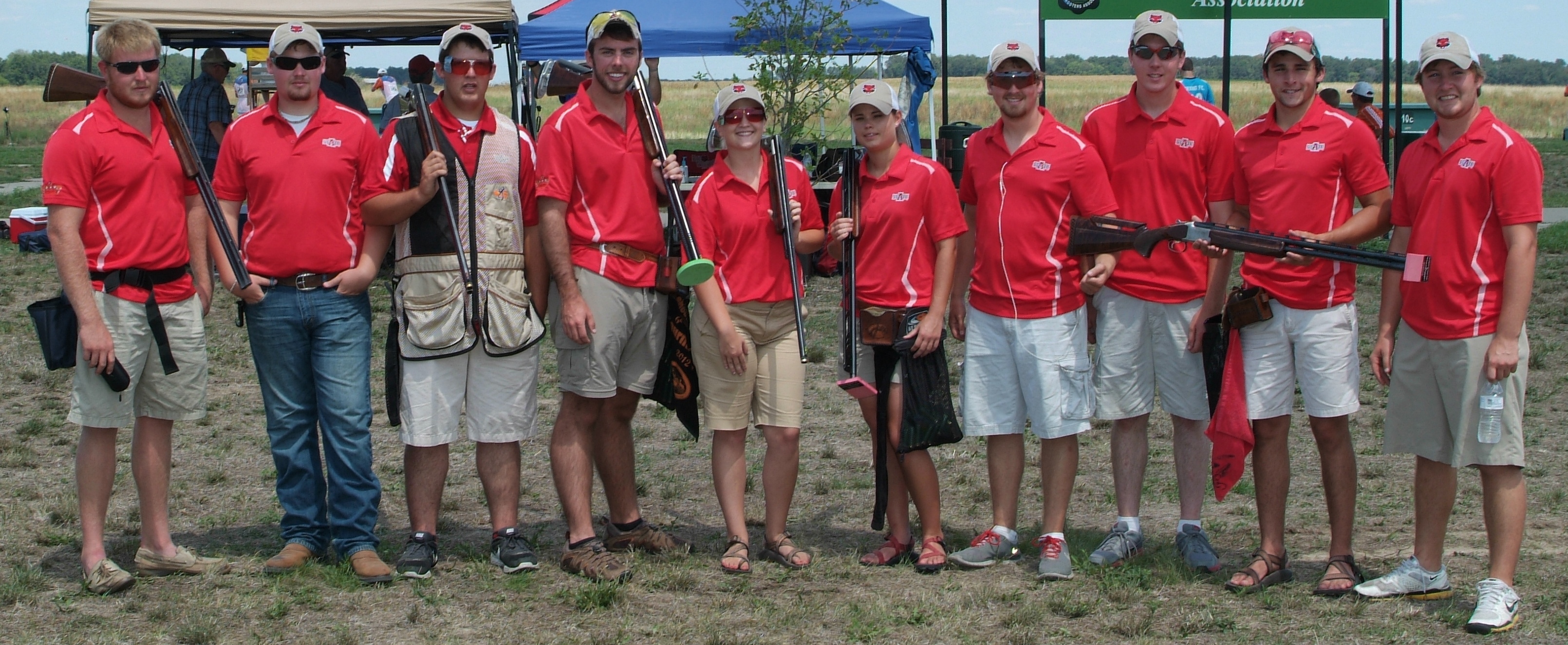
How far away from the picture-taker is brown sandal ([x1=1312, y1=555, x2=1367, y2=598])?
190 inches

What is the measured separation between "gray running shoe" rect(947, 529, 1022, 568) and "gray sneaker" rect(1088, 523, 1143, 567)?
321 mm

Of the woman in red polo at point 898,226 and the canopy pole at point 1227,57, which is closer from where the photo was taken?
the woman in red polo at point 898,226

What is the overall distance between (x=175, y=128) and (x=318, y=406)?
1.16 m

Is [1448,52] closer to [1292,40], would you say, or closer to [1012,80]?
[1292,40]

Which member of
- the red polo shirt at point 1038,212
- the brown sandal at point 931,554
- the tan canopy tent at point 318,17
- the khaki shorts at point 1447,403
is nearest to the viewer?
the khaki shorts at point 1447,403

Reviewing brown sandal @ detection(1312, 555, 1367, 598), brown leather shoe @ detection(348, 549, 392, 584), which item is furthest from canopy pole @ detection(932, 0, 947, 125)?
brown leather shoe @ detection(348, 549, 392, 584)

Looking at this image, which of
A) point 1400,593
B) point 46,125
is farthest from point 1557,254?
point 46,125

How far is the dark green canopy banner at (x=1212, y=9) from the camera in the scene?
15781 millimetres

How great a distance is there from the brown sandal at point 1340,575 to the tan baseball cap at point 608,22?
320 cm

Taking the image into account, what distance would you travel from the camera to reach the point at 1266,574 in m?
4.96

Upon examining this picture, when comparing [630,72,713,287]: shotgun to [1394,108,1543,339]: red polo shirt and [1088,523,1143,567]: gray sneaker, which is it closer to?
[1088,523,1143,567]: gray sneaker

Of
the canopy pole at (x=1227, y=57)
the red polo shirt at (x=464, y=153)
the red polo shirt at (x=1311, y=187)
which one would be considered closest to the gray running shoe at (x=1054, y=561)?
the red polo shirt at (x=1311, y=187)

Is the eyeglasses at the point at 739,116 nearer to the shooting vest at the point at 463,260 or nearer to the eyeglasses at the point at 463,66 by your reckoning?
the shooting vest at the point at 463,260

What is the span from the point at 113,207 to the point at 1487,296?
4727 millimetres
